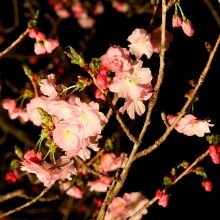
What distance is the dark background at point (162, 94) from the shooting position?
9.85ft

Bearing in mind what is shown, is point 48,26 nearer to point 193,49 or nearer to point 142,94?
point 193,49

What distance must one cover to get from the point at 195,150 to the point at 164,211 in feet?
1.63

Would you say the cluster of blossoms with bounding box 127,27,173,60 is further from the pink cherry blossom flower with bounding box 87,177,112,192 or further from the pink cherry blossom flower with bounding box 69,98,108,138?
the pink cherry blossom flower with bounding box 87,177,112,192

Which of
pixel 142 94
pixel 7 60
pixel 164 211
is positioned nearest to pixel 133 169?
pixel 164 211

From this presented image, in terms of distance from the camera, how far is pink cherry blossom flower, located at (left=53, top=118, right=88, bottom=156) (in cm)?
120

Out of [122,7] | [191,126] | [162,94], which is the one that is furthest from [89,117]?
[122,7]

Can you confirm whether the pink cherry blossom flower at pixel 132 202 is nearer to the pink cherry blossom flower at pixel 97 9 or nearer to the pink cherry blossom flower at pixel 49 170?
the pink cherry blossom flower at pixel 49 170

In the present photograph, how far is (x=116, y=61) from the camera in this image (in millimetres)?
1270

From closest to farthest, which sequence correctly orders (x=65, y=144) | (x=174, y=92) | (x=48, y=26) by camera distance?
(x=65, y=144) < (x=174, y=92) < (x=48, y=26)

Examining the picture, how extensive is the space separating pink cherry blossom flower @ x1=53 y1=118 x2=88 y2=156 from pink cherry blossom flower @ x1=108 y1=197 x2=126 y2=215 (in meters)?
0.72

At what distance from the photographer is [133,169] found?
304cm

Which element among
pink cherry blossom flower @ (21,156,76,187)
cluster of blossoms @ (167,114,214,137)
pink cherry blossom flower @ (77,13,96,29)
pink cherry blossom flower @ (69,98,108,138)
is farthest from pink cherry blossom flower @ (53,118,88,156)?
Answer: pink cherry blossom flower @ (77,13,96,29)

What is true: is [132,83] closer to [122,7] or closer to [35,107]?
[35,107]

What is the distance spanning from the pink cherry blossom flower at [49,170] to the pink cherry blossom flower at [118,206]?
0.58 meters
